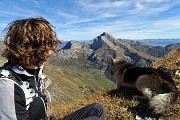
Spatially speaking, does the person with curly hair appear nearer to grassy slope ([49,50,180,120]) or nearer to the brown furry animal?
grassy slope ([49,50,180,120])

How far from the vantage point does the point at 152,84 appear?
13.4 metres

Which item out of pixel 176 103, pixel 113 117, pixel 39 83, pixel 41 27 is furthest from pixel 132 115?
pixel 41 27

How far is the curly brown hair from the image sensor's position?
551cm

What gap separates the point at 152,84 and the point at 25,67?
8.73 metres

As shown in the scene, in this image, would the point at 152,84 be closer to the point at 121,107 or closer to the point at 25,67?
the point at 121,107

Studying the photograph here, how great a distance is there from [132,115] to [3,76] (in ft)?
24.4

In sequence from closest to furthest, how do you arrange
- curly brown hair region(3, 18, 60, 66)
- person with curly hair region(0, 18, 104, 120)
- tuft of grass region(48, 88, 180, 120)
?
person with curly hair region(0, 18, 104, 120)
curly brown hair region(3, 18, 60, 66)
tuft of grass region(48, 88, 180, 120)

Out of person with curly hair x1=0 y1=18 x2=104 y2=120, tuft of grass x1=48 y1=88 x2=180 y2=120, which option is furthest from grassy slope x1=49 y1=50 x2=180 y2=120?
person with curly hair x1=0 y1=18 x2=104 y2=120

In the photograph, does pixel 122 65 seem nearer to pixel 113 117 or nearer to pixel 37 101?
pixel 113 117

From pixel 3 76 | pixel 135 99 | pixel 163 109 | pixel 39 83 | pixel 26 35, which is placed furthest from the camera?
pixel 135 99

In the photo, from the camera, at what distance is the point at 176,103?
472 inches

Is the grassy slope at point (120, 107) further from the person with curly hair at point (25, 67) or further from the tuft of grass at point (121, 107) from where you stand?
the person with curly hair at point (25, 67)

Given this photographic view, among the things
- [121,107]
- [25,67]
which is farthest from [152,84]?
[25,67]

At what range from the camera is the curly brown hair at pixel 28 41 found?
5.51 meters
